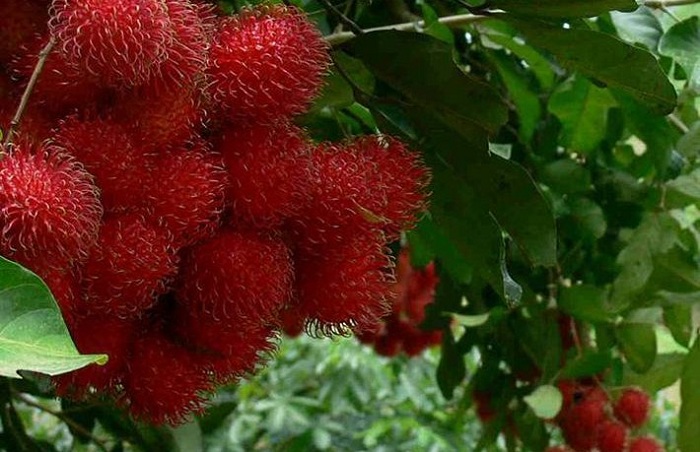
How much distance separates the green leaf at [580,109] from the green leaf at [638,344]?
186mm

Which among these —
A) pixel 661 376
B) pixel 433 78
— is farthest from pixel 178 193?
pixel 661 376

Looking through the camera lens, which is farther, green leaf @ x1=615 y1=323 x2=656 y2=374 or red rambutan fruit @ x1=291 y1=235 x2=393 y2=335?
green leaf @ x1=615 y1=323 x2=656 y2=374

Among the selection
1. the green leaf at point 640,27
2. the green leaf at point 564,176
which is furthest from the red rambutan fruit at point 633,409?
the green leaf at point 640,27

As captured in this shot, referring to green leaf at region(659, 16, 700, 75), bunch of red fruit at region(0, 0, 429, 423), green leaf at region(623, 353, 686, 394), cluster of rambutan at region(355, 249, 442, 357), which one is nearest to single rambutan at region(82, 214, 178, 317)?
bunch of red fruit at region(0, 0, 429, 423)

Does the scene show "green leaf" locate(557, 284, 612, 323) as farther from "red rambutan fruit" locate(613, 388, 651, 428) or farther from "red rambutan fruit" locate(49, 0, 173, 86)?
"red rambutan fruit" locate(49, 0, 173, 86)

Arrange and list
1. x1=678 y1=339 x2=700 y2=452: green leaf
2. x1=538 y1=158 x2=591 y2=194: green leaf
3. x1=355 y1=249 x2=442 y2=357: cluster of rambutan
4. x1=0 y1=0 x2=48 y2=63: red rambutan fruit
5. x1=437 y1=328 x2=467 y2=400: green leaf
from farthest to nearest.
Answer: x1=355 y1=249 x2=442 y2=357: cluster of rambutan → x1=437 y1=328 x2=467 y2=400: green leaf → x1=538 y1=158 x2=591 y2=194: green leaf → x1=678 y1=339 x2=700 y2=452: green leaf → x1=0 y1=0 x2=48 y2=63: red rambutan fruit

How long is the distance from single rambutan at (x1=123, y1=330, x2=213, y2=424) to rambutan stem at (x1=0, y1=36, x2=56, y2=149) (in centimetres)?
12

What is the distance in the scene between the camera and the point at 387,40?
66cm

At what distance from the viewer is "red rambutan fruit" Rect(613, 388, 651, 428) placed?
1.00 meters

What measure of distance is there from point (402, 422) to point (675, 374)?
99 cm

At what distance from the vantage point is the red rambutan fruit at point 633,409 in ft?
3.28

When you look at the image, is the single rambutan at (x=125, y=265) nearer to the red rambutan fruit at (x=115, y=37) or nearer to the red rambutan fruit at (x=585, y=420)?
the red rambutan fruit at (x=115, y=37)

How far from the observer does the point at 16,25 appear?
0.50 metres

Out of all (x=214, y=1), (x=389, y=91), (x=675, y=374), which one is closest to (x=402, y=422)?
(x=675, y=374)
